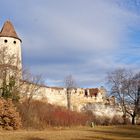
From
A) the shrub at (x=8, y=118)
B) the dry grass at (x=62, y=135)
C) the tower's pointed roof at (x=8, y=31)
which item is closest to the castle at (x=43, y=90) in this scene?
the tower's pointed roof at (x=8, y=31)

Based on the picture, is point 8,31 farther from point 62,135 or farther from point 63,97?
point 62,135

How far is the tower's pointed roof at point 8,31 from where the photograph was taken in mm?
Answer: 55628

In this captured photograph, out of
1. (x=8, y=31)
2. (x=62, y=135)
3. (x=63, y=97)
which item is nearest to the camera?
(x=62, y=135)

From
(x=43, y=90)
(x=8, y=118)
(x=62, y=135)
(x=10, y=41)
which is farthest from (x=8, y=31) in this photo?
(x=62, y=135)

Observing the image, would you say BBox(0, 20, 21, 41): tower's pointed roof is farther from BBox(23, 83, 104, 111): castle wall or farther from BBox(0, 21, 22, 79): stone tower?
BBox(23, 83, 104, 111): castle wall

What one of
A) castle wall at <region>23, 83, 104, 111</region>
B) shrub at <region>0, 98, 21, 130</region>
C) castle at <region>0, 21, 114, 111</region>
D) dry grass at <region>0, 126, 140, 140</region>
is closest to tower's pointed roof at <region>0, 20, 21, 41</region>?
castle at <region>0, 21, 114, 111</region>

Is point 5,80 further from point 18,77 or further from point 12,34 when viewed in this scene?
point 12,34

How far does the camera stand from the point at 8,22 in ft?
191

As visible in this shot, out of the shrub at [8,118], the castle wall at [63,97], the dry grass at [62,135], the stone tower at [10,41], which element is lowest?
the dry grass at [62,135]

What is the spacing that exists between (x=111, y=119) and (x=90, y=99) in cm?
1323

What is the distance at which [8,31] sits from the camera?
5628cm

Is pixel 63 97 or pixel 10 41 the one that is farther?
pixel 63 97

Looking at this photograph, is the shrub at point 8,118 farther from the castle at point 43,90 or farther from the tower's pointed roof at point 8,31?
the tower's pointed roof at point 8,31

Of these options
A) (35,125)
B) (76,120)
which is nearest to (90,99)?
(76,120)
